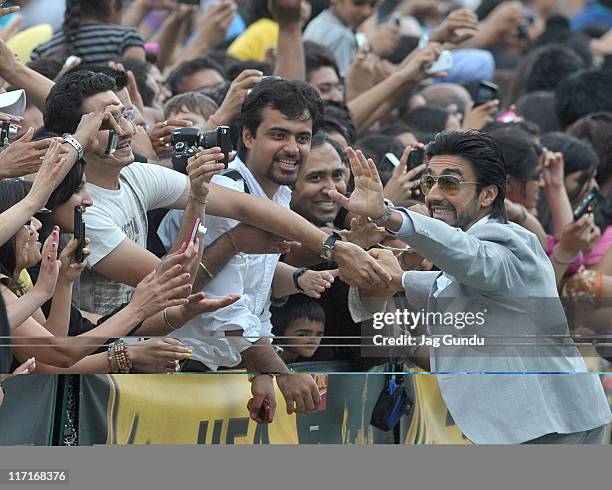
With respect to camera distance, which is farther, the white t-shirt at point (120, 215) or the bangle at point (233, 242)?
the bangle at point (233, 242)

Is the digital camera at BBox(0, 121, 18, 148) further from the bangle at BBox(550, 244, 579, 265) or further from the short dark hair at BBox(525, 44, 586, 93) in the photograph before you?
the short dark hair at BBox(525, 44, 586, 93)

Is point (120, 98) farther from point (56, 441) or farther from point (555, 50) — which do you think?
point (555, 50)

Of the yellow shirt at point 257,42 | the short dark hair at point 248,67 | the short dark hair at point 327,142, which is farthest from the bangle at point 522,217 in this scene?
the yellow shirt at point 257,42

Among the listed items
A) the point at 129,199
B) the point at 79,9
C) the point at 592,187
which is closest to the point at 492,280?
the point at 129,199

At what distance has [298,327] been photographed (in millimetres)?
4637

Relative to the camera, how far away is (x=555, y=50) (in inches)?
370

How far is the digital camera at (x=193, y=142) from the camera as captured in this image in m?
4.54

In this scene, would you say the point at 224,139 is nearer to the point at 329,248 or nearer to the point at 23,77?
the point at 329,248

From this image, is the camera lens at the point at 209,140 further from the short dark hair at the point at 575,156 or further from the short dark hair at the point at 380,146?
the short dark hair at the point at 575,156

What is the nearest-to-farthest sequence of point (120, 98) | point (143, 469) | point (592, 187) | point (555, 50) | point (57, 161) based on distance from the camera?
point (57, 161) → point (143, 469) → point (120, 98) → point (592, 187) → point (555, 50)

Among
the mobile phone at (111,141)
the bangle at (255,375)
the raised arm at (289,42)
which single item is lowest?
the bangle at (255,375)

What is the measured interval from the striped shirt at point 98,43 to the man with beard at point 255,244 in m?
1.94

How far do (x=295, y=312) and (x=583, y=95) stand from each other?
13.2ft

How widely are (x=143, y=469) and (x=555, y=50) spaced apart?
5.89 meters
